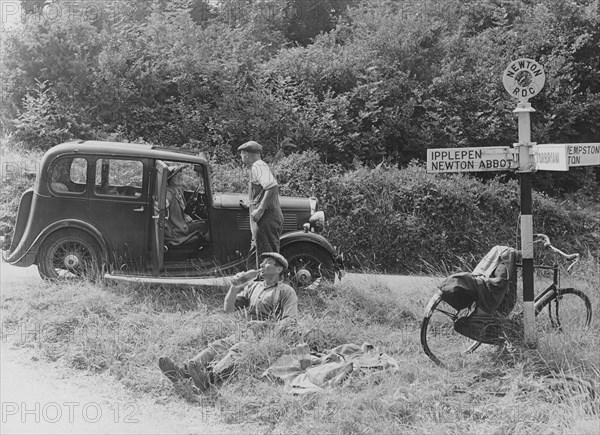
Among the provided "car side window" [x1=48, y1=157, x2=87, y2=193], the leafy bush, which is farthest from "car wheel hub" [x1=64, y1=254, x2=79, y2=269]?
→ the leafy bush

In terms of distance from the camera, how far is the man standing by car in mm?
7473

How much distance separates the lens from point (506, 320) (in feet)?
20.3

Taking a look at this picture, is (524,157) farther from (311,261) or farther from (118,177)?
(118,177)

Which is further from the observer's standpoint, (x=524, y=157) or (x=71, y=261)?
Result: (x=71, y=261)

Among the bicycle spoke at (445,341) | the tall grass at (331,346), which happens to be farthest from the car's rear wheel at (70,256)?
the bicycle spoke at (445,341)

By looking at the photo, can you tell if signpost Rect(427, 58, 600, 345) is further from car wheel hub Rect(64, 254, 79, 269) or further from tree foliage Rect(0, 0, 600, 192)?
tree foliage Rect(0, 0, 600, 192)

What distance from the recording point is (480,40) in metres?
15.4

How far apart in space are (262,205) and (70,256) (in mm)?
2418

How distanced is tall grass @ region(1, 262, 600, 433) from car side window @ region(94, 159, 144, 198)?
3.77 feet

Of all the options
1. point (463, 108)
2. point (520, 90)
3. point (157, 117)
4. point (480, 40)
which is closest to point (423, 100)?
point (463, 108)

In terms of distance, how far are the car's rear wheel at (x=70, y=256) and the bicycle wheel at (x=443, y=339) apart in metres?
3.83

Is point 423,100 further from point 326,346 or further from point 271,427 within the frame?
point 271,427

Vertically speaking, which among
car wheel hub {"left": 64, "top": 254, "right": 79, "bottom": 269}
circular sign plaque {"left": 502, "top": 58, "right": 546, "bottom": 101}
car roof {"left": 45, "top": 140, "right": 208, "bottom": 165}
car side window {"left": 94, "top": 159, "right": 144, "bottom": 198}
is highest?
circular sign plaque {"left": 502, "top": 58, "right": 546, "bottom": 101}

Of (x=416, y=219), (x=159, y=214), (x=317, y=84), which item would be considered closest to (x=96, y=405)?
(x=159, y=214)
